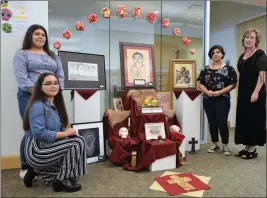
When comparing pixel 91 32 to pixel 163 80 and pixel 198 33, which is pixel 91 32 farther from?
pixel 198 33

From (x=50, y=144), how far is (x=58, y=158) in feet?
0.36

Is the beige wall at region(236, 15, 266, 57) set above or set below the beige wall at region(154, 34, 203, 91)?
above

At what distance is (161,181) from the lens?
6.34ft

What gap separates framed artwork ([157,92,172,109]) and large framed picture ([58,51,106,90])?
734 mm

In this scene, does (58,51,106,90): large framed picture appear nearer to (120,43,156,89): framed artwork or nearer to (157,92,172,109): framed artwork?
(120,43,156,89): framed artwork

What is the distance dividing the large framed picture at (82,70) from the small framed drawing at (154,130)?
64 centimetres

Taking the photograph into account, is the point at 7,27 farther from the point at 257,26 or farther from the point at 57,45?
the point at 257,26

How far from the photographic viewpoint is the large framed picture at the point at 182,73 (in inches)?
116

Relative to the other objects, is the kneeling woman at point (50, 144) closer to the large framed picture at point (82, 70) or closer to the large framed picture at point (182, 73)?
the large framed picture at point (82, 70)

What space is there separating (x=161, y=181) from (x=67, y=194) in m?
0.72

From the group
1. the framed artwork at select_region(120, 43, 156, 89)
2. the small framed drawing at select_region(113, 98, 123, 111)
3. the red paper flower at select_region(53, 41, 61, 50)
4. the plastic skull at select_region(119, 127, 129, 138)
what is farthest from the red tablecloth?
the red paper flower at select_region(53, 41, 61, 50)

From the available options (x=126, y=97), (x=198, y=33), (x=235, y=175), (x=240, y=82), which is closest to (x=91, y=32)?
(x=126, y=97)

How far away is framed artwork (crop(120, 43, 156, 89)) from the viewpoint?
261 cm

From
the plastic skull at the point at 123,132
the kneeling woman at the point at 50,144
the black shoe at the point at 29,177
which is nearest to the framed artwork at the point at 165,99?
the plastic skull at the point at 123,132
